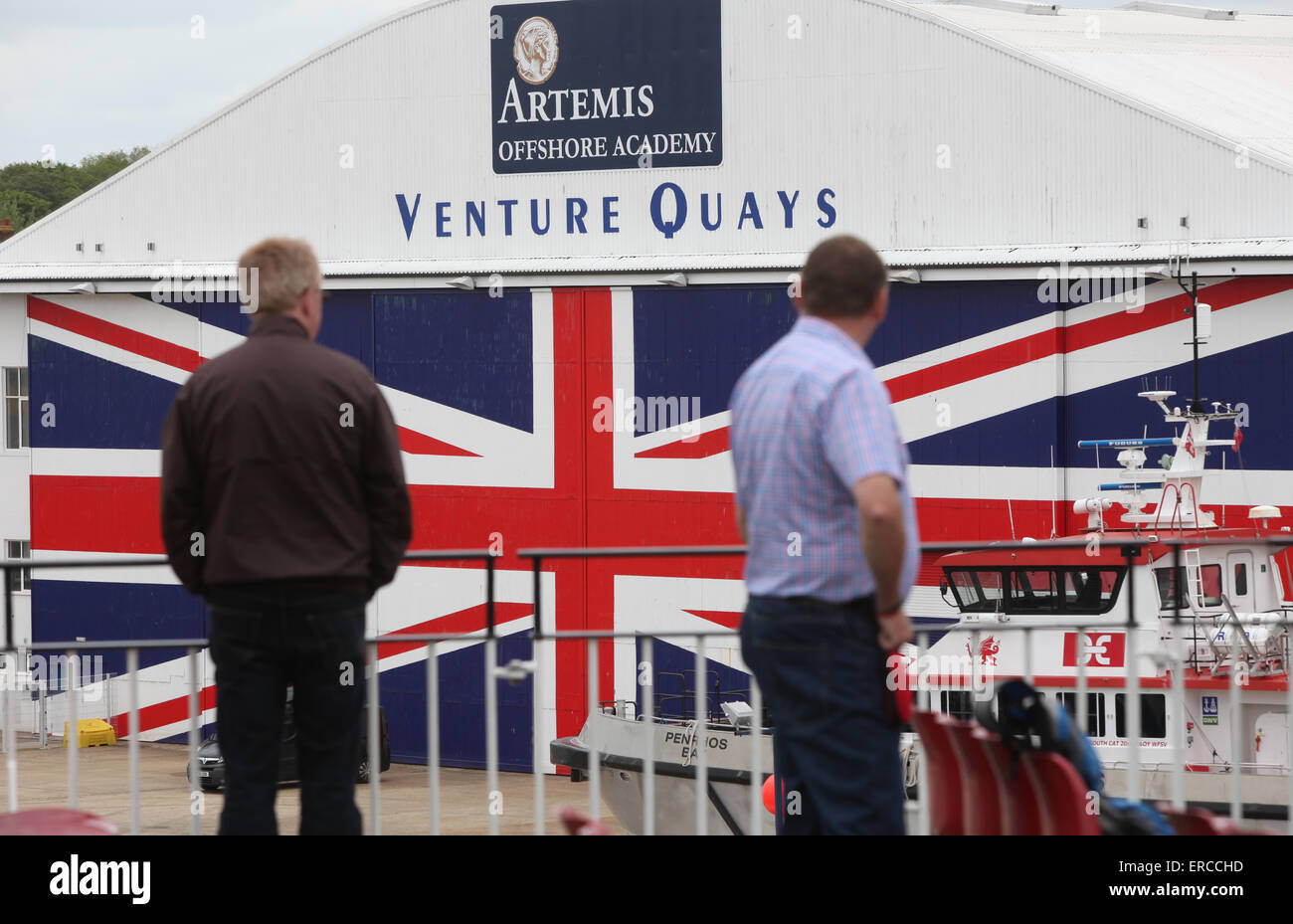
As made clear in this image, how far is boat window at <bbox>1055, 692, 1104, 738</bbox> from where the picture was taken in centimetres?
1502

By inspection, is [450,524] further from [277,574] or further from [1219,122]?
[277,574]

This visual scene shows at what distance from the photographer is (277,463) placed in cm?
423

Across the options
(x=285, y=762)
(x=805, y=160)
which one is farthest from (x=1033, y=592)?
(x=285, y=762)

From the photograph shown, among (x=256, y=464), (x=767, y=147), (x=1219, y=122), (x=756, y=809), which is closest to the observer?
(x=256, y=464)

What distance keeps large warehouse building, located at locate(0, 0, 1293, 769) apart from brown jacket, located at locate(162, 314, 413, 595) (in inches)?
627

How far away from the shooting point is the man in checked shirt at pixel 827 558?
12.8ft

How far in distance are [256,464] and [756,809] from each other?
222 cm

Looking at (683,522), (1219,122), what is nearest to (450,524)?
(683,522)

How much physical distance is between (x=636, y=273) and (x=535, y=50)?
3435 mm

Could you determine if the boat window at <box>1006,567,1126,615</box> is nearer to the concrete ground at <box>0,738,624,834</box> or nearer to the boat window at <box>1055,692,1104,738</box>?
the boat window at <box>1055,692,1104,738</box>

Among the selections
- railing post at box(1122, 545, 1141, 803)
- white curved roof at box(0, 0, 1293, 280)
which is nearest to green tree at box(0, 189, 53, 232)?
white curved roof at box(0, 0, 1293, 280)
